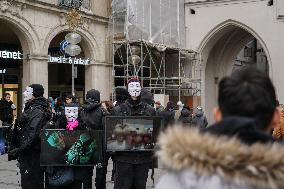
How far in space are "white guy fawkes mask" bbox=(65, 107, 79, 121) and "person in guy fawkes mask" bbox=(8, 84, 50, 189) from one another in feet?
1.15

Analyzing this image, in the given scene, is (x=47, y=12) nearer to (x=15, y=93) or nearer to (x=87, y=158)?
(x=15, y=93)

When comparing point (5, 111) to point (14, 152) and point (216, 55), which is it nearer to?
point (14, 152)

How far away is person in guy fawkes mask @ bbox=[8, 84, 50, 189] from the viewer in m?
6.82

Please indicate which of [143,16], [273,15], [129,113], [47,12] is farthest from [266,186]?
[273,15]

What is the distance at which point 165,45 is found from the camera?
25281 millimetres

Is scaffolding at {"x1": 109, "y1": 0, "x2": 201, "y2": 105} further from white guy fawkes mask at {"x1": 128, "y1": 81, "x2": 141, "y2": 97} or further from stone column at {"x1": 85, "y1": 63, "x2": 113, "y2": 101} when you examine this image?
white guy fawkes mask at {"x1": 128, "y1": 81, "x2": 141, "y2": 97}

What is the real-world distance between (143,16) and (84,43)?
335 centimetres

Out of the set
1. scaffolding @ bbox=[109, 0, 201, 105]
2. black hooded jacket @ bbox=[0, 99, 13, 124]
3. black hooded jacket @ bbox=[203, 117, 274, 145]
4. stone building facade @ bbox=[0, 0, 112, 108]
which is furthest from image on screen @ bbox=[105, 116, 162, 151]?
scaffolding @ bbox=[109, 0, 201, 105]

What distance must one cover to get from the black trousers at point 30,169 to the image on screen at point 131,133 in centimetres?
108

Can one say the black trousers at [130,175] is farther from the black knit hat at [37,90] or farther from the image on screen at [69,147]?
the black knit hat at [37,90]

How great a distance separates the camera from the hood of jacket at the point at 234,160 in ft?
6.46

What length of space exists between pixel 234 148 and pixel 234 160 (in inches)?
1.8

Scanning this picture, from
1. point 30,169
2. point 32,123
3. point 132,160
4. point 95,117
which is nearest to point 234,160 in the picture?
point 132,160

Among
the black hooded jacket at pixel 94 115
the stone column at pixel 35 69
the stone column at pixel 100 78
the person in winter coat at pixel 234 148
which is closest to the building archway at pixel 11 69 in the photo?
the stone column at pixel 35 69
